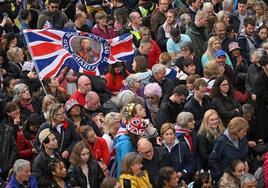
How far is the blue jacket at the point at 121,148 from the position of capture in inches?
553

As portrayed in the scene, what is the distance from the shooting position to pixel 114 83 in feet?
56.3

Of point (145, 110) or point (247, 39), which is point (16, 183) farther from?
point (247, 39)

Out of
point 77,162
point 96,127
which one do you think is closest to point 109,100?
point 96,127

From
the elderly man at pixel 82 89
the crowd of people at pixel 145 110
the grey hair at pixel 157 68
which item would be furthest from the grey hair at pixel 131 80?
the elderly man at pixel 82 89

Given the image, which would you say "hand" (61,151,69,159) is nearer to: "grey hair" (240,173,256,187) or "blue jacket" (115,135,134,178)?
"blue jacket" (115,135,134,178)

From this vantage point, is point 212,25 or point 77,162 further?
point 212,25

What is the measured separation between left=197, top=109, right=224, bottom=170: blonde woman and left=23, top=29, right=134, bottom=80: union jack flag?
100 inches

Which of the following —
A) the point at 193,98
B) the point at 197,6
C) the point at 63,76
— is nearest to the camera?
the point at 193,98

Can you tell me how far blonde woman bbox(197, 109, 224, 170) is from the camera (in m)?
14.9

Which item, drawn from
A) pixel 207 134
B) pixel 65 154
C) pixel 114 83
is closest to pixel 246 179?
pixel 207 134

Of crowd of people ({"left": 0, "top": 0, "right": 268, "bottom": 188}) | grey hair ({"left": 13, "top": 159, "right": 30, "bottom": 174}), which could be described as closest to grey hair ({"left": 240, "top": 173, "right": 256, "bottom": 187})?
crowd of people ({"left": 0, "top": 0, "right": 268, "bottom": 188})

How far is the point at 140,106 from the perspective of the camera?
14.7 m

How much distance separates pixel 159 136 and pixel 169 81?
1.91 metres

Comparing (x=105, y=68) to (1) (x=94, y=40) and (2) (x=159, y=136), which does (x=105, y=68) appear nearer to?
(1) (x=94, y=40)
